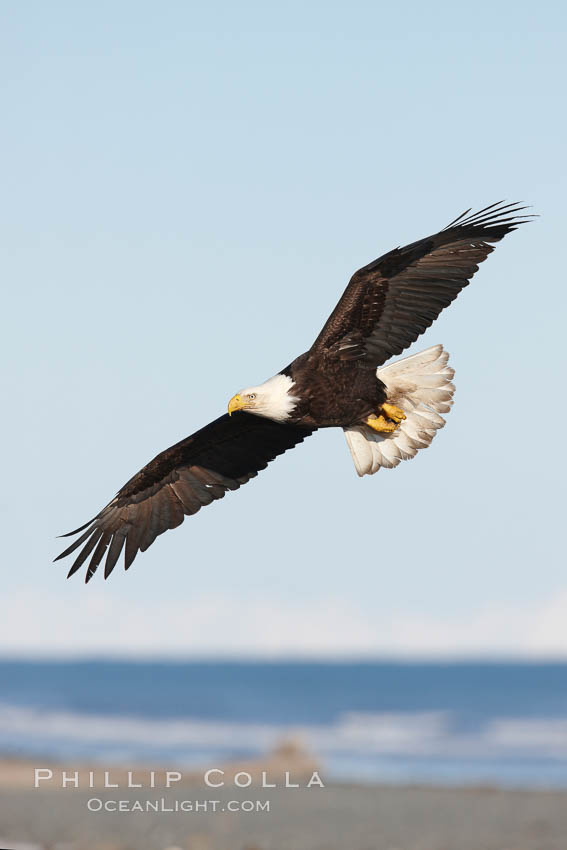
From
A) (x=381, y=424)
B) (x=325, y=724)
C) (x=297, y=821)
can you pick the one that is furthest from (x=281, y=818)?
(x=325, y=724)

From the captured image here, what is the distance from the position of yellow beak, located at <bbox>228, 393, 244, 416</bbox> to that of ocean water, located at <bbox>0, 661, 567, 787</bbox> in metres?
5.47

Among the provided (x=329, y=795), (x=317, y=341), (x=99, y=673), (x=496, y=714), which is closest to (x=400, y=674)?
(x=99, y=673)

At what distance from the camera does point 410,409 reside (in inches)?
332

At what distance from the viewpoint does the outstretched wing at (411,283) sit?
7.71 metres

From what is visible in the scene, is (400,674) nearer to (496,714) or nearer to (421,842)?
(496,714)

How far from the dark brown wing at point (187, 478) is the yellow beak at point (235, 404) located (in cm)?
77

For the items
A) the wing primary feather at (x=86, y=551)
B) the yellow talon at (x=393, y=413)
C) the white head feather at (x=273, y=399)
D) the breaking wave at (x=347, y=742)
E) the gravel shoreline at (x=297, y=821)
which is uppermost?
the breaking wave at (x=347, y=742)

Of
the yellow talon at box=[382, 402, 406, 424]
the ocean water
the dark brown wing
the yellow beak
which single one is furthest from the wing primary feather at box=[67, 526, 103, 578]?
the ocean water

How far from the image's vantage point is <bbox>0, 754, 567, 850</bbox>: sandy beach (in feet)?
28.1

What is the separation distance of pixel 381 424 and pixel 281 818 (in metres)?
2.77

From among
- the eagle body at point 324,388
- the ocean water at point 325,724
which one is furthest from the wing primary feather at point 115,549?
the ocean water at point 325,724

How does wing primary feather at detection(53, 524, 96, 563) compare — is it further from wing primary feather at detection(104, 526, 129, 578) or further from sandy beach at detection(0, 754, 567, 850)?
sandy beach at detection(0, 754, 567, 850)

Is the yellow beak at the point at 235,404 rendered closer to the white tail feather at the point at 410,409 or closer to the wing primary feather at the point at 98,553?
the white tail feather at the point at 410,409

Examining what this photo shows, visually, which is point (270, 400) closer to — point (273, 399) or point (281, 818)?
point (273, 399)
